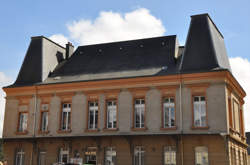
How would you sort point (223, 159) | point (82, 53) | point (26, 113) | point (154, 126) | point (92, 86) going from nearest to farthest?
1. point (223, 159)
2. point (154, 126)
3. point (92, 86)
4. point (26, 113)
5. point (82, 53)

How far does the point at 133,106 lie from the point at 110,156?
14.1ft

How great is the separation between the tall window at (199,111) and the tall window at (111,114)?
21.4ft

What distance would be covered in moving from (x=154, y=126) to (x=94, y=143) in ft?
16.7

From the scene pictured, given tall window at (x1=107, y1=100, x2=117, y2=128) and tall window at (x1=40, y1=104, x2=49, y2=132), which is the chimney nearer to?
tall window at (x1=40, y1=104, x2=49, y2=132)

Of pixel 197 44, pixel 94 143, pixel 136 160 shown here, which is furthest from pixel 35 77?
pixel 197 44

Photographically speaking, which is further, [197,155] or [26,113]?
[26,113]

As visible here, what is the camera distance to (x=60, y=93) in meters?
32.1

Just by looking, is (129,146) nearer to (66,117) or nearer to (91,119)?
(91,119)

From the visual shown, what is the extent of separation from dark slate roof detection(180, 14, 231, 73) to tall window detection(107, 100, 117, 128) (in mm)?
6276

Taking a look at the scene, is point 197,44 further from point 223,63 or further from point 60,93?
point 60,93

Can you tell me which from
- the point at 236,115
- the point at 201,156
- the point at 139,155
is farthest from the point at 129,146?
the point at 236,115

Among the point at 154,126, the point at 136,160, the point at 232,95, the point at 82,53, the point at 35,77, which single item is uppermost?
the point at 82,53

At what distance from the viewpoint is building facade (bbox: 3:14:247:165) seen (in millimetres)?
27125

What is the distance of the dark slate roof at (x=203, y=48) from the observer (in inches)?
1130
